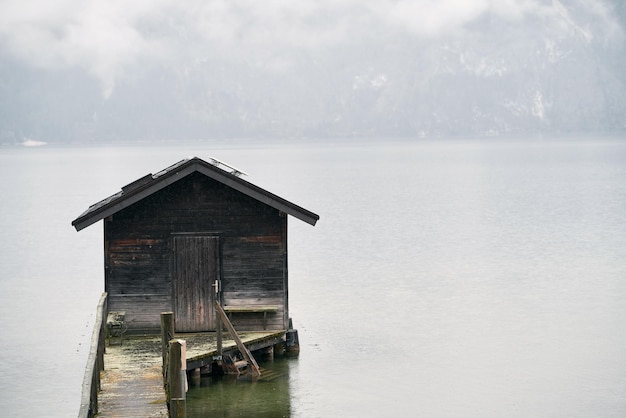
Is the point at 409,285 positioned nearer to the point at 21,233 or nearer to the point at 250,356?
the point at 250,356

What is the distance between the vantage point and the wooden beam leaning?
24413 millimetres

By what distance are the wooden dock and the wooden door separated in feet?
1.50

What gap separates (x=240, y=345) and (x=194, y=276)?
2396 millimetres

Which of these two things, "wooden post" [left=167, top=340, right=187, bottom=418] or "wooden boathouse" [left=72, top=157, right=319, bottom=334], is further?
"wooden boathouse" [left=72, top=157, right=319, bottom=334]

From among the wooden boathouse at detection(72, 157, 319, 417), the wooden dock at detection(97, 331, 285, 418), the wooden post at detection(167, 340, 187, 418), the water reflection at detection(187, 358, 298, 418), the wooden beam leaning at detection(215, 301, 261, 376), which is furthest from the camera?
the wooden boathouse at detection(72, 157, 319, 417)

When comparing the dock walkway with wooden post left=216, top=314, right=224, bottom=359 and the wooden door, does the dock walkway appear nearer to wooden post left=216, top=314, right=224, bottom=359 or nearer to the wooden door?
the wooden door

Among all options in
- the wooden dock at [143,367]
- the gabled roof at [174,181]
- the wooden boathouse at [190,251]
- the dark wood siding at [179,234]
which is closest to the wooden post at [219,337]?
the wooden dock at [143,367]

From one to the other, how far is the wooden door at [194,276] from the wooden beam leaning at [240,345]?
1.31 m

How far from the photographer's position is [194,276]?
88.2 ft

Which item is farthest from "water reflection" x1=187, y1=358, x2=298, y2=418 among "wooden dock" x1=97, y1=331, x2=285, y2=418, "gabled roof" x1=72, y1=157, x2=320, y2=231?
"gabled roof" x1=72, y1=157, x2=320, y2=231

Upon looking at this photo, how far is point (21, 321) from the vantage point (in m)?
37.7

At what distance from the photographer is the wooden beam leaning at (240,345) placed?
24413 mm

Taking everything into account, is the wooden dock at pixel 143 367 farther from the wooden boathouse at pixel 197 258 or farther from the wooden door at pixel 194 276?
the wooden door at pixel 194 276

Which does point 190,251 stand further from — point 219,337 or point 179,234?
point 219,337
